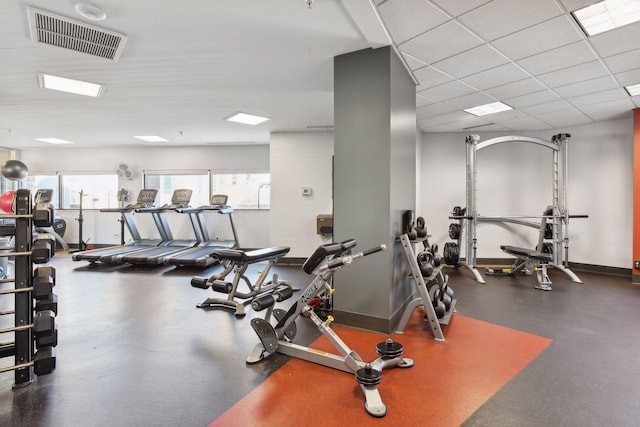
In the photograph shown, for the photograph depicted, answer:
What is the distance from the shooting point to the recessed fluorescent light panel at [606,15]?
2.40m

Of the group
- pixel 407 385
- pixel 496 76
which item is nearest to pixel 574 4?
pixel 496 76

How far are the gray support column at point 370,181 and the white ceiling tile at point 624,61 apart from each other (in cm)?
215

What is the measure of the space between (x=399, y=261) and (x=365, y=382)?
5.06ft

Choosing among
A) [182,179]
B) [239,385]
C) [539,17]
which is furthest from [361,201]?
[182,179]

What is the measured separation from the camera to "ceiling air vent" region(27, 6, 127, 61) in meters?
2.52

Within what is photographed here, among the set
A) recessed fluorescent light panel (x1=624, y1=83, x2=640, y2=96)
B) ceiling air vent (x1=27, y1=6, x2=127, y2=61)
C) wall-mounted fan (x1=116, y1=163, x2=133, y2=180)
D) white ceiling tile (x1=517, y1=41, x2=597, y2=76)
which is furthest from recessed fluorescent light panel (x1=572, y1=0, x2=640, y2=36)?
wall-mounted fan (x1=116, y1=163, x2=133, y2=180)

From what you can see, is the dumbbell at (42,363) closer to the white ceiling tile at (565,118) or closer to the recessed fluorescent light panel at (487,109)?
the recessed fluorescent light panel at (487,109)

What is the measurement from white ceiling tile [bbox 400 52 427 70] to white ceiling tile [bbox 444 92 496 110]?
4.30 ft

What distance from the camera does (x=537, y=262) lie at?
4.94 meters

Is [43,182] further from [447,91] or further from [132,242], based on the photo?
[447,91]

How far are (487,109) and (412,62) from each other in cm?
241

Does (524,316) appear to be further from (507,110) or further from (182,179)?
(182,179)

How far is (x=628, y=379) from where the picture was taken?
2215 millimetres

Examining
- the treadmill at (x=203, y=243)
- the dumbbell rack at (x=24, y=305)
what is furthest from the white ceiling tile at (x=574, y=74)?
the treadmill at (x=203, y=243)
